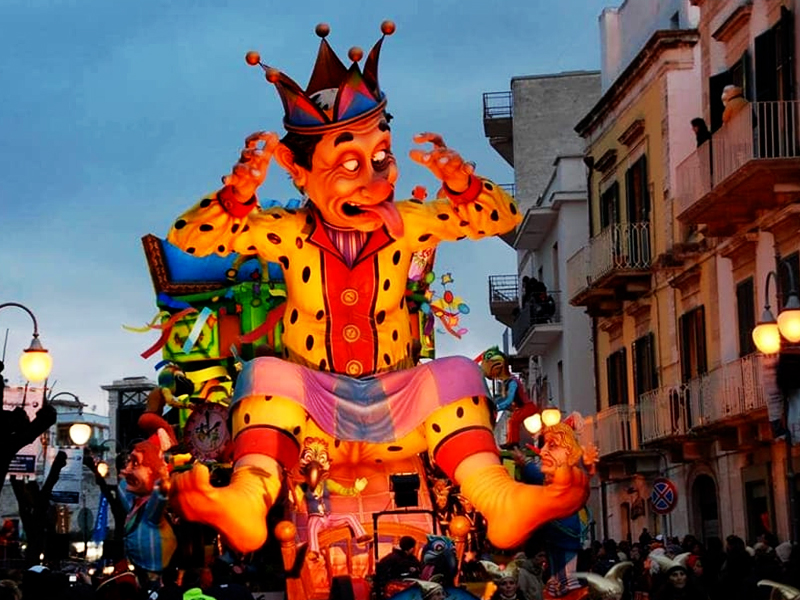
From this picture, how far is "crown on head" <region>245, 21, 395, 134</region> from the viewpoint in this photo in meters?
16.7

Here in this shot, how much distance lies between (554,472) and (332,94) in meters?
3.64

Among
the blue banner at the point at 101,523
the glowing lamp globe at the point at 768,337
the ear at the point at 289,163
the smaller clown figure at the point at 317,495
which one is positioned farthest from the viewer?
the blue banner at the point at 101,523

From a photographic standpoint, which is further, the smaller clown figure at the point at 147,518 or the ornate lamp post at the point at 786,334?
the ornate lamp post at the point at 786,334

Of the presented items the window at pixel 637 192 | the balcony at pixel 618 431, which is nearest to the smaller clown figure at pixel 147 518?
the balcony at pixel 618 431

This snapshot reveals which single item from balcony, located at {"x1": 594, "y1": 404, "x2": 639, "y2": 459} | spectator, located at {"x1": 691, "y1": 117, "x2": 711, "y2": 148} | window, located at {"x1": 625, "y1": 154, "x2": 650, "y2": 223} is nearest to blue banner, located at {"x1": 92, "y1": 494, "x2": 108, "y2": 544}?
balcony, located at {"x1": 594, "y1": 404, "x2": 639, "y2": 459}

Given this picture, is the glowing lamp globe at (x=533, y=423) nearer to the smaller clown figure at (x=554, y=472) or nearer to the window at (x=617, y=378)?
the smaller clown figure at (x=554, y=472)

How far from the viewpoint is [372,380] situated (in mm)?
16625

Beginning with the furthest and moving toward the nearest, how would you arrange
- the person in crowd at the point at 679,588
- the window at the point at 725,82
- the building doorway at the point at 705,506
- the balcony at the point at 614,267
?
the balcony at the point at 614,267, the building doorway at the point at 705,506, the window at the point at 725,82, the person in crowd at the point at 679,588

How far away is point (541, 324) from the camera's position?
4375cm

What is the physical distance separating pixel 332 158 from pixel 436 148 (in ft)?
2.89

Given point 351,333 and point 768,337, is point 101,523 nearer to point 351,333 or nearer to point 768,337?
point 768,337

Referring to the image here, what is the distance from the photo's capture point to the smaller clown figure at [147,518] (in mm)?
17281

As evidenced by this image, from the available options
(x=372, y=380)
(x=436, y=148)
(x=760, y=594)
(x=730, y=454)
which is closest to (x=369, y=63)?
(x=436, y=148)

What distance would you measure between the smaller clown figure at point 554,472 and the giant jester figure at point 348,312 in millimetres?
152
